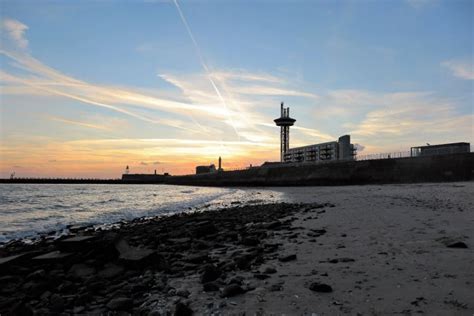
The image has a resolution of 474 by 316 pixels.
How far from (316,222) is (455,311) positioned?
7413 millimetres

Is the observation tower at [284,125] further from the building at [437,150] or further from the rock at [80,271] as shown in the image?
the rock at [80,271]

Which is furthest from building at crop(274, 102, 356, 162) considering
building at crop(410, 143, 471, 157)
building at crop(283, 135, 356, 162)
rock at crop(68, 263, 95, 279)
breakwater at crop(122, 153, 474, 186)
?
rock at crop(68, 263, 95, 279)

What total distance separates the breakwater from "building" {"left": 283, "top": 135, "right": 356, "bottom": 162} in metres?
35.1

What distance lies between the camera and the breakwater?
37719 millimetres

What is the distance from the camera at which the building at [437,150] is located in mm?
→ 46406

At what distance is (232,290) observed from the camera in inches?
174

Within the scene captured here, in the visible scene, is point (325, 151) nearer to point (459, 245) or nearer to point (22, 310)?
point (459, 245)

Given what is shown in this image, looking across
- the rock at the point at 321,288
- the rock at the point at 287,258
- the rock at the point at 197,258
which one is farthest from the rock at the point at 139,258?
the rock at the point at 321,288

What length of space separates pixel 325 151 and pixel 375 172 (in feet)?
285

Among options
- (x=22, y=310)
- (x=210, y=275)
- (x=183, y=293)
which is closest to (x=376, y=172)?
(x=210, y=275)

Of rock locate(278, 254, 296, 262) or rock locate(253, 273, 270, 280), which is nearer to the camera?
rock locate(253, 273, 270, 280)

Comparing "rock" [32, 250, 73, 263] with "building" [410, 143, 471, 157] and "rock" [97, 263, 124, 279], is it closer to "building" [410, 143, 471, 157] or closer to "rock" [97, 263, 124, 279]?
"rock" [97, 263, 124, 279]

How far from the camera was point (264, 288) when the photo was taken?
4.65 meters

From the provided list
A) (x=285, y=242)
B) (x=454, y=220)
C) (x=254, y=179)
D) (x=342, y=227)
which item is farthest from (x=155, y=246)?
(x=254, y=179)
